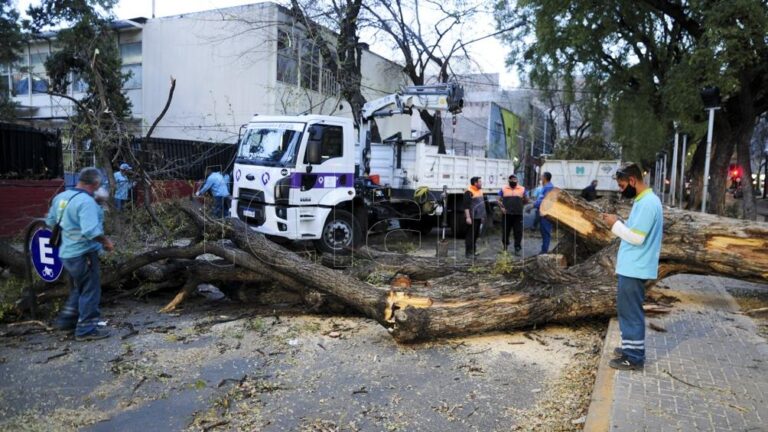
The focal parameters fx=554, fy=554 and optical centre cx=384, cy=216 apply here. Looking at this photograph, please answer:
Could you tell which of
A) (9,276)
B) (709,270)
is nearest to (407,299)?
(709,270)

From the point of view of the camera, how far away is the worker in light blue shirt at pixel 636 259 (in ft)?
13.6

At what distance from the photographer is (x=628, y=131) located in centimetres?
1984

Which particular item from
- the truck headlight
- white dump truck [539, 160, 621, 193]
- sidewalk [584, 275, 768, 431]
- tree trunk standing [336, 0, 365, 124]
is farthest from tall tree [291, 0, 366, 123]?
sidewalk [584, 275, 768, 431]

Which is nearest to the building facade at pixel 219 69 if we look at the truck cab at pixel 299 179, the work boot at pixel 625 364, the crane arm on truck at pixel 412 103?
the crane arm on truck at pixel 412 103

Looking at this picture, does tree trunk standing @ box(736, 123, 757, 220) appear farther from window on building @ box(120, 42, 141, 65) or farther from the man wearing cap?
window on building @ box(120, 42, 141, 65)

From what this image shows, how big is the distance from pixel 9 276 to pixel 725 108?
59.7ft

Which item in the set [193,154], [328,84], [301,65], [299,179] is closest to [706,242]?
[299,179]

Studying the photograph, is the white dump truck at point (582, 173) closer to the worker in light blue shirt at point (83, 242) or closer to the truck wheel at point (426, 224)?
the truck wheel at point (426, 224)

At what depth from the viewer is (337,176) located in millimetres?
9727

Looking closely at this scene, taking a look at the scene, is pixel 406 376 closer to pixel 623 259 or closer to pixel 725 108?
pixel 623 259

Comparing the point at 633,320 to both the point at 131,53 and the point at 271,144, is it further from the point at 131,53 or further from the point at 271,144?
the point at 131,53

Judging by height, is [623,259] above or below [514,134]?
below

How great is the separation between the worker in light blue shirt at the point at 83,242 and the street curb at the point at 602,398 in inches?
175

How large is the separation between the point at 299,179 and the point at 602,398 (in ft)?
20.9
